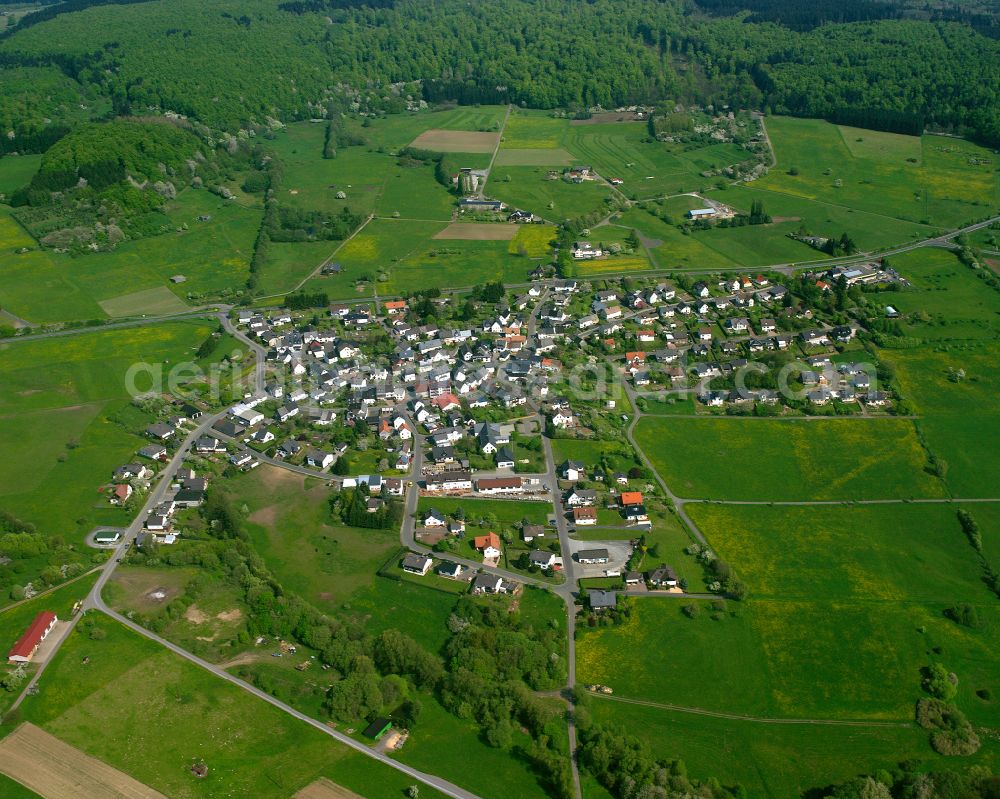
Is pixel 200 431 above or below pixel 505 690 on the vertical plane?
below

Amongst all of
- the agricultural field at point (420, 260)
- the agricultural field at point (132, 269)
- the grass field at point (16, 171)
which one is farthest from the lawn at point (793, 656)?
the grass field at point (16, 171)

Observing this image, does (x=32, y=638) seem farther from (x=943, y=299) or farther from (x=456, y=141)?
(x=456, y=141)

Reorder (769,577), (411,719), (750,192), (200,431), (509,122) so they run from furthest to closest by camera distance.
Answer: (509,122), (750,192), (200,431), (769,577), (411,719)

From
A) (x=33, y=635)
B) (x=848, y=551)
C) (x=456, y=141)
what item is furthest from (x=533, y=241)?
(x=33, y=635)

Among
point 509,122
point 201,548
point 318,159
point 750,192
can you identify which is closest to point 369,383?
point 201,548

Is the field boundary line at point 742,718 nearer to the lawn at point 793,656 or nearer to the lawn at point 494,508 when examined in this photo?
the lawn at point 793,656

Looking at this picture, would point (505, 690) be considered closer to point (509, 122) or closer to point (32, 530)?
point (32, 530)
